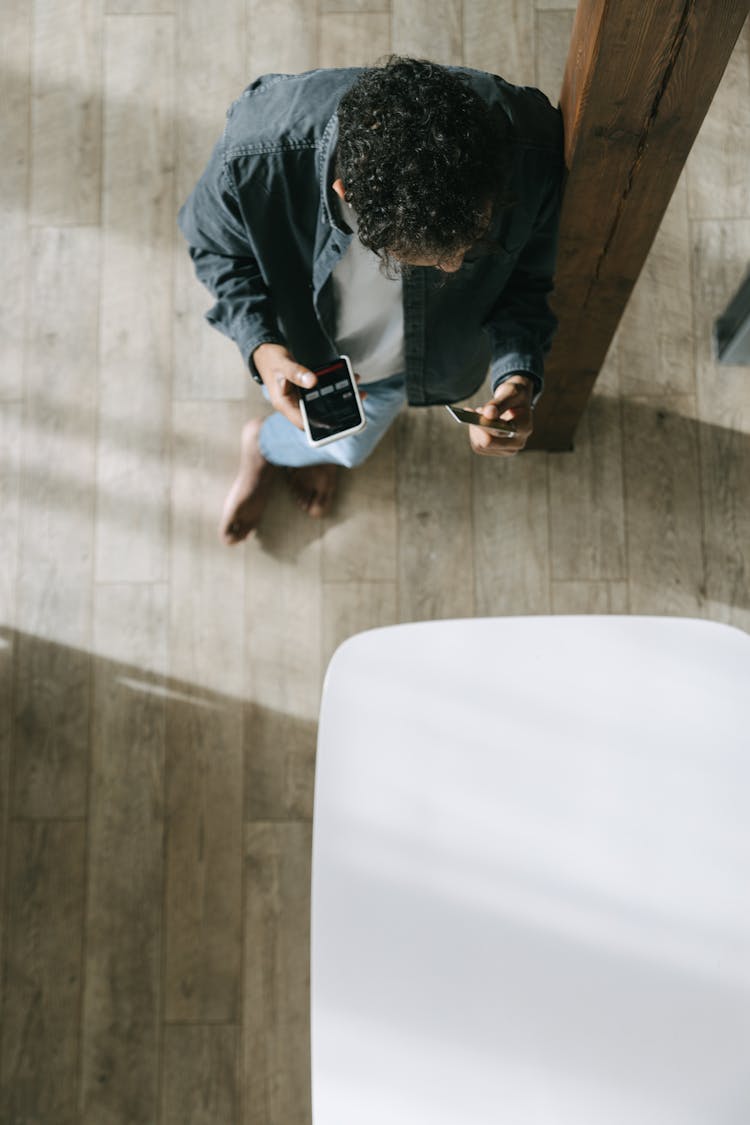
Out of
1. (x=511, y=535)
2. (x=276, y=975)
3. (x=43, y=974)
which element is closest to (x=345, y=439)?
(x=511, y=535)

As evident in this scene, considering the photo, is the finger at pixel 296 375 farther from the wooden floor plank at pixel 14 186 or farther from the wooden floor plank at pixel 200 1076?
the wooden floor plank at pixel 200 1076

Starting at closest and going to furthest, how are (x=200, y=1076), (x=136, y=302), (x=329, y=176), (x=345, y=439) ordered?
(x=329, y=176)
(x=345, y=439)
(x=200, y=1076)
(x=136, y=302)

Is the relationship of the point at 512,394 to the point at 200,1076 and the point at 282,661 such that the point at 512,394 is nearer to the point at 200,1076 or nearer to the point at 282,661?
the point at 282,661

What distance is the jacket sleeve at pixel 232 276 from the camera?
0.98m

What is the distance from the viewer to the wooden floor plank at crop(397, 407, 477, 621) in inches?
59.7

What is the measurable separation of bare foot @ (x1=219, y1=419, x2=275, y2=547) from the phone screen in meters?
0.45

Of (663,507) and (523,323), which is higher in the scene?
(523,323)

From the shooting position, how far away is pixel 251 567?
153cm

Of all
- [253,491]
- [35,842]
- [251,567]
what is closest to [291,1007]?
[35,842]

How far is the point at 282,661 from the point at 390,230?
2.85ft

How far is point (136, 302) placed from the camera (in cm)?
159

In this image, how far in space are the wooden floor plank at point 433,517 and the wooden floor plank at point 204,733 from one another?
28 centimetres

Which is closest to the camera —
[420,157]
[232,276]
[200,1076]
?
[420,157]

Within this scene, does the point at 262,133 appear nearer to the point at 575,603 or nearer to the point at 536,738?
the point at 536,738
